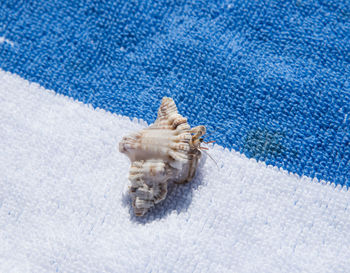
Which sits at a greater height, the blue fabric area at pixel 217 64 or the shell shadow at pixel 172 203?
the blue fabric area at pixel 217 64

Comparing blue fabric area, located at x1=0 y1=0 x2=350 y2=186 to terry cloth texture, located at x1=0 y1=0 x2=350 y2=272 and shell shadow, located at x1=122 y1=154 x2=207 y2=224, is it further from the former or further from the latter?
shell shadow, located at x1=122 y1=154 x2=207 y2=224

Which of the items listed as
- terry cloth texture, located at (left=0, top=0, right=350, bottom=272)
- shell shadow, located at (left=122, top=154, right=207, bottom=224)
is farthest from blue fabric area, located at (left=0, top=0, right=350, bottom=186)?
shell shadow, located at (left=122, top=154, right=207, bottom=224)

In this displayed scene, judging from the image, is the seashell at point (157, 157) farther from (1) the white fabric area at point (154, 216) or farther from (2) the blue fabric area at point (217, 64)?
(2) the blue fabric area at point (217, 64)

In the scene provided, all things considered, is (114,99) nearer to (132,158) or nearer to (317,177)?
(132,158)

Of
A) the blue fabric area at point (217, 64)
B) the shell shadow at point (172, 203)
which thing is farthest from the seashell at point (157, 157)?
→ the blue fabric area at point (217, 64)

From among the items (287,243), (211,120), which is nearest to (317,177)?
(287,243)

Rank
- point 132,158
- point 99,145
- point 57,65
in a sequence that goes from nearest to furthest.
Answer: point 132,158 → point 99,145 → point 57,65

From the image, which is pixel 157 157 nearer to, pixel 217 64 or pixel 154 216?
pixel 154 216
